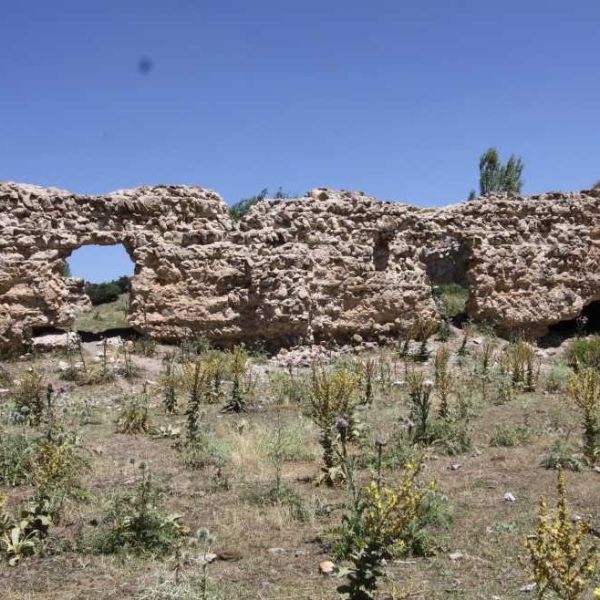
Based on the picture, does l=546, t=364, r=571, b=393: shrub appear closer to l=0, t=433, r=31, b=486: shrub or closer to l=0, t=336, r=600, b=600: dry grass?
l=0, t=336, r=600, b=600: dry grass

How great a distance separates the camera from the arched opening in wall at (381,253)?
14.2 meters

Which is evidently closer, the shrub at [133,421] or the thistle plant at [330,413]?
the thistle plant at [330,413]

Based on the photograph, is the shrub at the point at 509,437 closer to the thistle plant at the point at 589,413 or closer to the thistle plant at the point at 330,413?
the thistle plant at the point at 589,413

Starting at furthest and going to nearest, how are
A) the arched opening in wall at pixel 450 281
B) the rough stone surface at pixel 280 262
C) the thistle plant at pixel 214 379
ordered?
the arched opening in wall at pixel 450 281 < the rough stone surface at pixel 280 262 < the thistle plant at pixel 214 379

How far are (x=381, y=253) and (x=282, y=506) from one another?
9037mm

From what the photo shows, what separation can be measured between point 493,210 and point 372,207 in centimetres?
274

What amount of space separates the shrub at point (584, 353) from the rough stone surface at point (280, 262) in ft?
3.41

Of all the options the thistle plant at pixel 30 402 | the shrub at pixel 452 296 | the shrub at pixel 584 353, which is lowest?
the thistle plant at pixel 30 402

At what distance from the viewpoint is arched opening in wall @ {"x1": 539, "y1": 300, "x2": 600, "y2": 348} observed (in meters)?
15.1

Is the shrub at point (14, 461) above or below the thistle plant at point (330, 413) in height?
below

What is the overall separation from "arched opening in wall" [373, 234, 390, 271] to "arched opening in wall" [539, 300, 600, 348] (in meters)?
3.92

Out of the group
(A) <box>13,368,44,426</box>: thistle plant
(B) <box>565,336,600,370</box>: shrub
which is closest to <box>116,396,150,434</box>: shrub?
(A) <box>13,368,44,426</box>: thistle plant

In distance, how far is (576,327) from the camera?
51.2ft

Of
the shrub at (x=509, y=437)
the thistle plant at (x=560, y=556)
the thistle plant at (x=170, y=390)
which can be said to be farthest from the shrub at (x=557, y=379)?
the thistle plant at (x=560, y=556)
